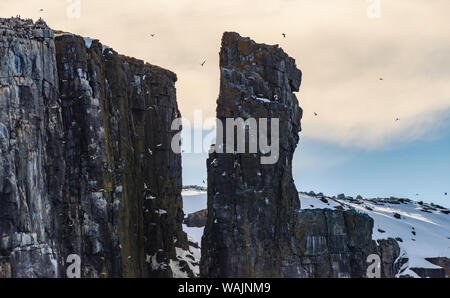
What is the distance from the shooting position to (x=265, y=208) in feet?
391

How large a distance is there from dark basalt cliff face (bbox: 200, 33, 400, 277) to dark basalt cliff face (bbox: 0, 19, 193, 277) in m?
12.2

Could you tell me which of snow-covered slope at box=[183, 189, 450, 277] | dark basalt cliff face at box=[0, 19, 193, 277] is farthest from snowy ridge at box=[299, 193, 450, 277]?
dark basalt cliff face at box=[0, 19, 193, 277]

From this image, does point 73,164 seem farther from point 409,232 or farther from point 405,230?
point 405,230

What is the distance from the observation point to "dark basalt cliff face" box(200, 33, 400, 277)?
116 meters

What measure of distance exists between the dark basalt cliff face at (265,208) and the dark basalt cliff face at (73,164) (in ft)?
40.1

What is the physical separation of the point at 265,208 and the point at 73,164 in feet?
83.8

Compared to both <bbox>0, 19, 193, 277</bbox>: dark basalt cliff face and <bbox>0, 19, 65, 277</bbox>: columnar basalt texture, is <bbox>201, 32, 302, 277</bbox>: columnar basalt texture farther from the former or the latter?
<bbox>0, 19, 65, 277</bbox>: columnar basalt texture

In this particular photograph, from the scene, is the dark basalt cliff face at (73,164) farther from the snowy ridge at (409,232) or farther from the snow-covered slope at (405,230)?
the snowy ridge at (409,232)

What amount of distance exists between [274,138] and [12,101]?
36503 millimetres

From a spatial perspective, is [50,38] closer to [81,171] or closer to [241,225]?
[81,171]
